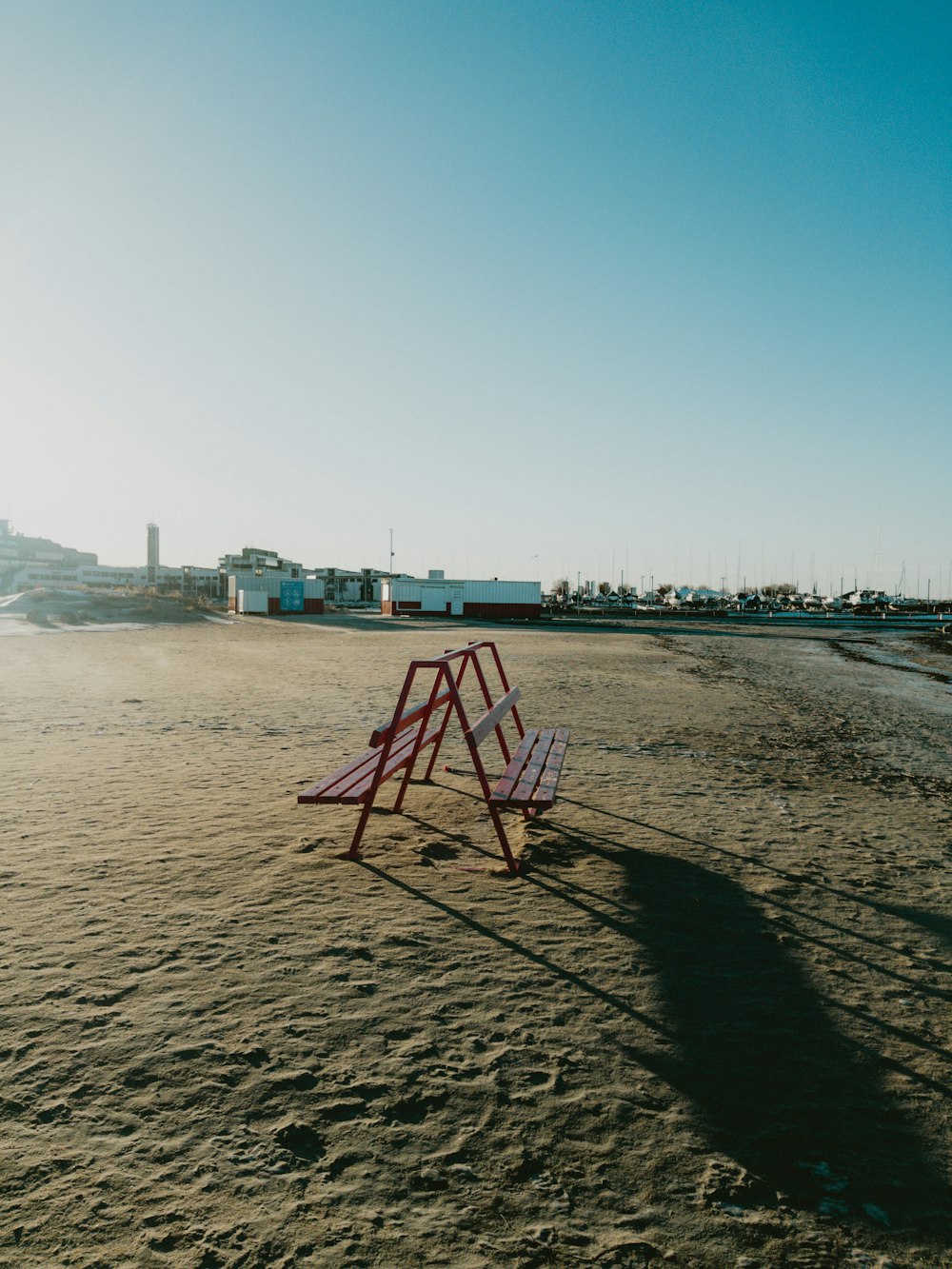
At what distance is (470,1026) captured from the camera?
3129 mm

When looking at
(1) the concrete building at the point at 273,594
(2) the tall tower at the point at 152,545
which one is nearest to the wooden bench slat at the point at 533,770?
(1) the concrete building at the point at 273,594

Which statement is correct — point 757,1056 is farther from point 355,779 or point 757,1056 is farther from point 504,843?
point 355,779

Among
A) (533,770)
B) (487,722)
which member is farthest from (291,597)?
(487,722)

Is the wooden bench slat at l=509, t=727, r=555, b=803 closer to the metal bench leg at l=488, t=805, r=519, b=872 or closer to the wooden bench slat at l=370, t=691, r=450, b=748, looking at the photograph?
the metal bench leg at l=488, t=805, r=519, b=872

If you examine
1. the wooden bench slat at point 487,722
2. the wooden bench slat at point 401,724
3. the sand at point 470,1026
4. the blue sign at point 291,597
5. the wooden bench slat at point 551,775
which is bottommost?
the sand at point 470,1026

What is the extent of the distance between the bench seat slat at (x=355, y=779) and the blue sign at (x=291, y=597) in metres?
57.6

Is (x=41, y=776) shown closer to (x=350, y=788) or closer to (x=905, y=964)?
(x=350, y=788)

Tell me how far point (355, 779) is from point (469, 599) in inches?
2335

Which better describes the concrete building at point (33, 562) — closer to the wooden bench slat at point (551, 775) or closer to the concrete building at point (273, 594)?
the concrete building at point (273, 594)

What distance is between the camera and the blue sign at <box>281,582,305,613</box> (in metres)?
62.2

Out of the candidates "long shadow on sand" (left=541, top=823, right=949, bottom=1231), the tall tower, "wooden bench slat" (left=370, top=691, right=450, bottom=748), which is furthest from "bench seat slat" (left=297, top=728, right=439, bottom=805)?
the tall tower

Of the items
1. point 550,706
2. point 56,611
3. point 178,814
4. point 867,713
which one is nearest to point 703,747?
point 550,706

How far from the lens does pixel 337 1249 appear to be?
81.7 inches

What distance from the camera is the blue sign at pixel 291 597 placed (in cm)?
6225
